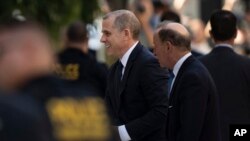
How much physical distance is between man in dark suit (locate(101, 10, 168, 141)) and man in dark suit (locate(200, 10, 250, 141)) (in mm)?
872

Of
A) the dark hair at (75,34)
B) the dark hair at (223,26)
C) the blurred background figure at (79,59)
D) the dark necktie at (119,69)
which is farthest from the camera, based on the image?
the dark hair at (75,34)

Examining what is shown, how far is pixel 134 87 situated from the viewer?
7598mm

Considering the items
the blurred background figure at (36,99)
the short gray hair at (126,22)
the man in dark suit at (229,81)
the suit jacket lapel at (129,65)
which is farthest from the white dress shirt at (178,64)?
the blurred background figure at (36,99)

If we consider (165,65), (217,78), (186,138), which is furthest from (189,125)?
(217,78)

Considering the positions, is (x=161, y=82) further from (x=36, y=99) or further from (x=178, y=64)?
(x=36, y=99)

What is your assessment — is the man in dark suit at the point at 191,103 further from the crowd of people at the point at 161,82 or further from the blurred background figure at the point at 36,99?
the blurred background figure at the point at 36,99

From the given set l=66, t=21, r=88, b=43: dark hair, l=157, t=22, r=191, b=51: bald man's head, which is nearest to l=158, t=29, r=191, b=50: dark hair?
l=157, t=22, r=191, b=51: bald man's head

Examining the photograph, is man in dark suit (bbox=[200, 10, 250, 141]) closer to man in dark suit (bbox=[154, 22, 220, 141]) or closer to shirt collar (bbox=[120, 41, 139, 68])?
man in dark suit (bbox=[154, 22, 220, 141])

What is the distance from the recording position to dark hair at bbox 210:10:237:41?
8664 mm

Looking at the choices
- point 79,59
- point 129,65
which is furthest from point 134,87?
point 79,59

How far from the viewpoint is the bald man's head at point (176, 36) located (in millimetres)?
7706

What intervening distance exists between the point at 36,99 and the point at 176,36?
3.87m

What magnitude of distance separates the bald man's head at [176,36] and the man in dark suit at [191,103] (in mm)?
67

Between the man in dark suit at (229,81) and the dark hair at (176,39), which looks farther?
the man in dark suit at (229,81)
